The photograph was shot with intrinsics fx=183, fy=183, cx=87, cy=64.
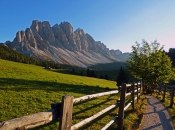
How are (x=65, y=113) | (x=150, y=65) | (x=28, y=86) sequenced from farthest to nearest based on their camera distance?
(x=150, y=65) → (x=28, y=86) → (x=65, y=113)

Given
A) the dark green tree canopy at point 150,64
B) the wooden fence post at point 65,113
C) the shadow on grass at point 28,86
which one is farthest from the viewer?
the dark green tree canopy at point 150,64

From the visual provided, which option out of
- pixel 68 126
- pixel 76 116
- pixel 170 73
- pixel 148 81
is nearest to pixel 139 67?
pixel 148 81

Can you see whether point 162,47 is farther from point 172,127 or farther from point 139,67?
point 172,127

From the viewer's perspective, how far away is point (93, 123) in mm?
9617

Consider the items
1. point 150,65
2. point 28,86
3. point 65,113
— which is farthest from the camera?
point 150,65

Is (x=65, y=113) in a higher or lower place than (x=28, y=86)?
higher

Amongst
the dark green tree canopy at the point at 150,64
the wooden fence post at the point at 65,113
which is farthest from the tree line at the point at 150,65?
the wooden fence post at the point at 65,113

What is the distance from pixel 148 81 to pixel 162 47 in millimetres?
7270

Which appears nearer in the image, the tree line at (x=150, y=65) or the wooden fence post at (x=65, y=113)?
the wooden fence post at (x=65, y=113)

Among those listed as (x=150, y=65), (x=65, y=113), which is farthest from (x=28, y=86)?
(x=150, y=65)

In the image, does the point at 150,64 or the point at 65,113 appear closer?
the point at 65,113

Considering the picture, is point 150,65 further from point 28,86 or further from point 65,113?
point 65,113

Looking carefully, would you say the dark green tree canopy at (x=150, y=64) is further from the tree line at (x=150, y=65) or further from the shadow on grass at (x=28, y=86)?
the shadow on grass at (x=28, y=86)

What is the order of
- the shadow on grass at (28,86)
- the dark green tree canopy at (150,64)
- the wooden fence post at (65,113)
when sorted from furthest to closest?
the dark green tree canopy at (150,64), the shadow on grass at (28,86), the wooden fence post at (65,113)
